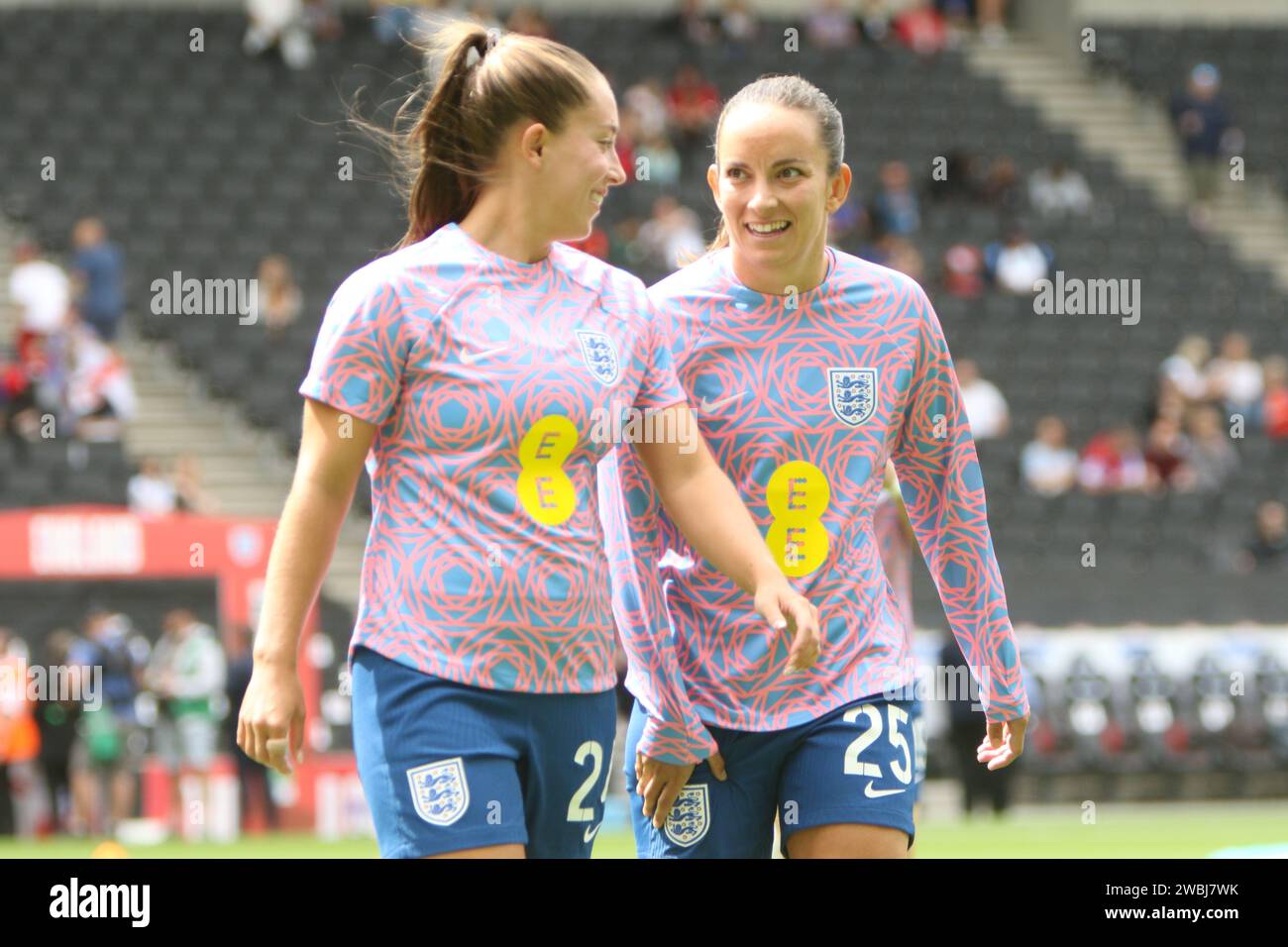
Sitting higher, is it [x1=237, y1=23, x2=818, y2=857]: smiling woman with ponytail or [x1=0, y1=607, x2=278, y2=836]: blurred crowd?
[x1=237, y1=23, x2=818, y2=857]: smiling woman with ponytail

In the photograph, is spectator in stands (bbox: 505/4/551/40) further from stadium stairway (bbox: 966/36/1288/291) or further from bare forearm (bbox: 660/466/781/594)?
bare forearm (bbox: 660/466/781/594)

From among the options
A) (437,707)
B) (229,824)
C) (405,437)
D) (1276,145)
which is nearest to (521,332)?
(405,437)

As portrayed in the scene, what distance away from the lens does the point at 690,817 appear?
178 inches

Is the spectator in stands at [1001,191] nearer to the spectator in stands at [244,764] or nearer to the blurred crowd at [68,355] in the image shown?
the blurred crowd at [68,355]

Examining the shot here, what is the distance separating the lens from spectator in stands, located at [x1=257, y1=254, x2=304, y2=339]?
1770cm

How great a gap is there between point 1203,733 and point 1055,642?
1337 millimetres

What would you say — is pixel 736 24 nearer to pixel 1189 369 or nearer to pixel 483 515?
pixel 1189 369

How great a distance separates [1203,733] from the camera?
16547mm

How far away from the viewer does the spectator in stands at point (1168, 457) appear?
1856cm

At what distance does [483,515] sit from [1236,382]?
641 inches

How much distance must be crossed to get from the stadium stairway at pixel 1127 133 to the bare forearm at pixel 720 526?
19660 millimetres

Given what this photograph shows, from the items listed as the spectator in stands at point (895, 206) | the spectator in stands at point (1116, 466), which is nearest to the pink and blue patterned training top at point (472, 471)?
the spectator in stands at point (1116, 466)

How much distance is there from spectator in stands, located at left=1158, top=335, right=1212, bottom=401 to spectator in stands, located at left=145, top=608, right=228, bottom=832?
8.73 m

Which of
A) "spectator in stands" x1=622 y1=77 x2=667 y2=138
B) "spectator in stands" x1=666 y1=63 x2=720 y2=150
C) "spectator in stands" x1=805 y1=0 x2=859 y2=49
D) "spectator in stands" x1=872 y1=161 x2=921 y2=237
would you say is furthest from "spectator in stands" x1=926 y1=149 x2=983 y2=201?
"spectator in stands" x1=622 y1=77 x2=667 y2=138
